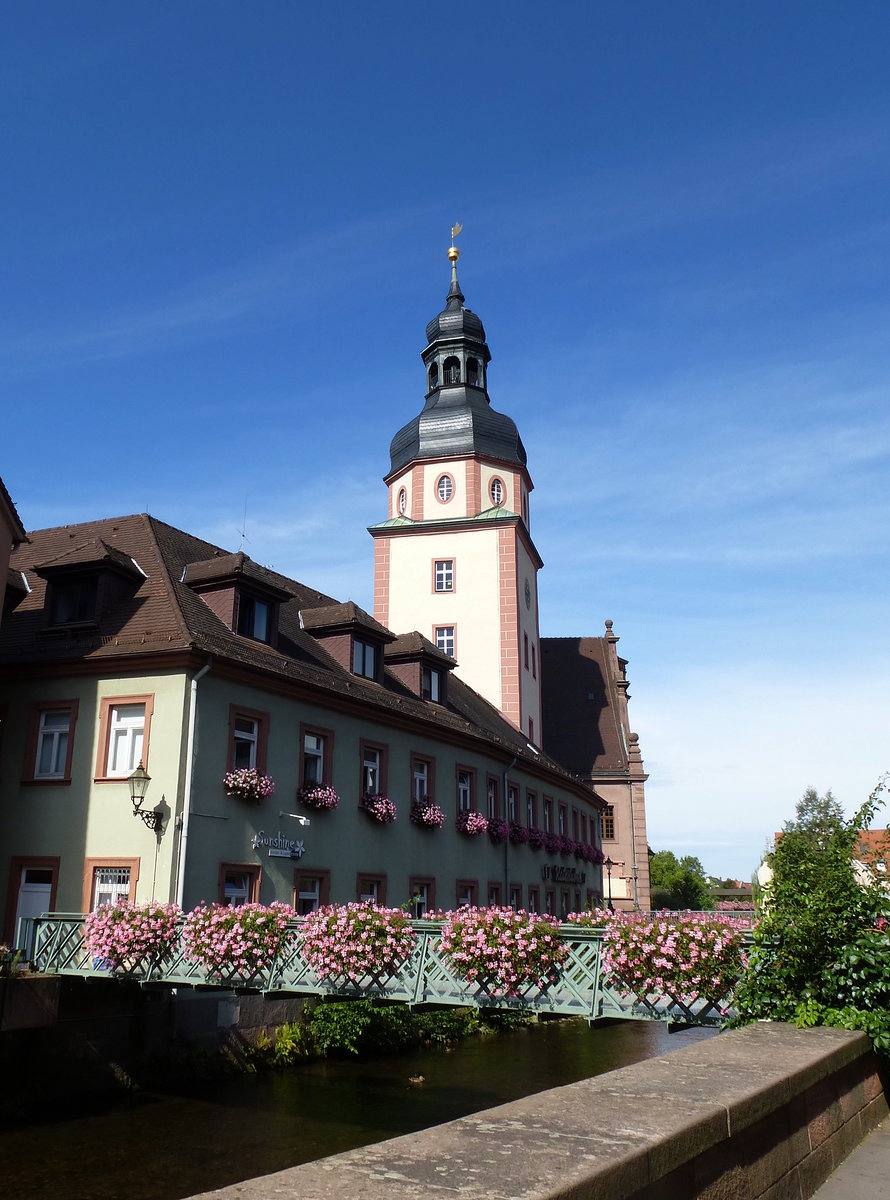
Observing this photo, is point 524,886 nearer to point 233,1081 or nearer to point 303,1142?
point 233,1081

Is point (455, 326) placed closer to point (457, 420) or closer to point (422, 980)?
point (457, 420)

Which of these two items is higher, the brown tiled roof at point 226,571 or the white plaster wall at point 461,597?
the white plaster wall at point 461,597

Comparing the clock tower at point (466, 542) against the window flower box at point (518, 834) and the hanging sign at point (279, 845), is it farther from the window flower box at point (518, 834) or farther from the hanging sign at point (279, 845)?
the hanging sign at point (279, 845)

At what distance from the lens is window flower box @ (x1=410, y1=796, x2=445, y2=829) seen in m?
25.4

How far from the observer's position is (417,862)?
83.9 ft

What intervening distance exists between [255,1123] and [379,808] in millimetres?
9103

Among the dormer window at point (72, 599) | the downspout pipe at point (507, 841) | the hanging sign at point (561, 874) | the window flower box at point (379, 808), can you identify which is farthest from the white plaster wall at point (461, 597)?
the dormer window at point (72, 599)

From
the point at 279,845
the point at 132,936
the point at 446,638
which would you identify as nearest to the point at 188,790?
the point at 279,845

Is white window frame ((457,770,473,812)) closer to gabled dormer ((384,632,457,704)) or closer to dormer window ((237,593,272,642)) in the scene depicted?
gabled dormer ((384,632,457,704))

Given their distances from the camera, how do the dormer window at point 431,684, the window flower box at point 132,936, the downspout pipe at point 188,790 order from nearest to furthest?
the window flower box at point 132,936 → the downspout pipe at point 188,790 → the dormer window at point 431,684

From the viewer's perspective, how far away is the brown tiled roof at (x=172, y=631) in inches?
786

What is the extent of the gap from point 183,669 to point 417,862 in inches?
365

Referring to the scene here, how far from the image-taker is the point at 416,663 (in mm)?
29406

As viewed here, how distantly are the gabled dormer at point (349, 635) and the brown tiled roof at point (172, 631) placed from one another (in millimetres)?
63
